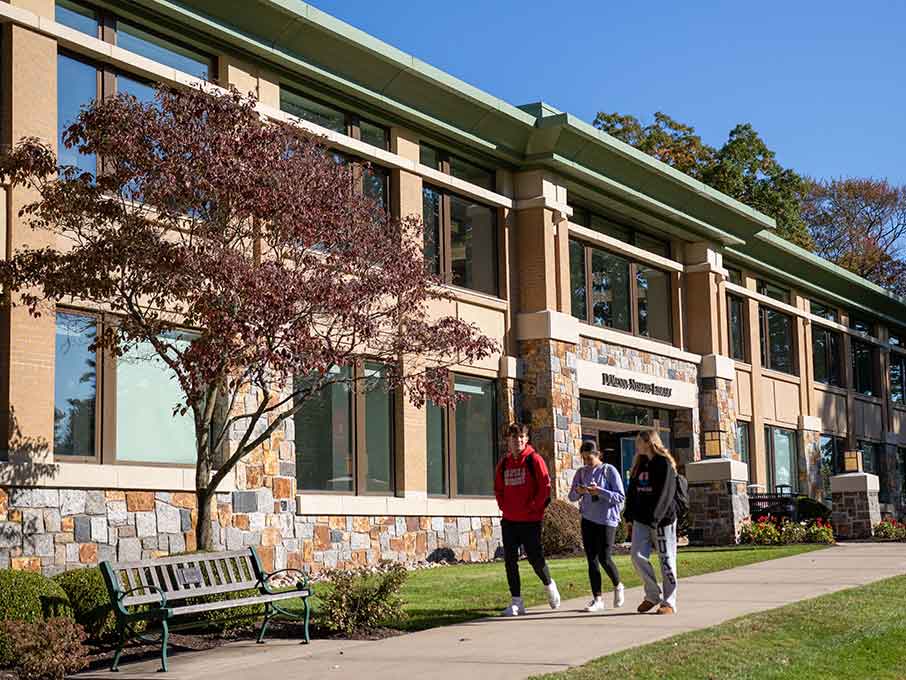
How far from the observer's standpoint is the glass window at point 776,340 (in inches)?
1357

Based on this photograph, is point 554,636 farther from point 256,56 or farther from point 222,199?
point 256,56

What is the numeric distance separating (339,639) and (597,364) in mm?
14524

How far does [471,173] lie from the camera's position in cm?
2348

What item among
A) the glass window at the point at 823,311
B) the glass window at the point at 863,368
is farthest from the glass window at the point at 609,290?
the glass window at the point at 863,368

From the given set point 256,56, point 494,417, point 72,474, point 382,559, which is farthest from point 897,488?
point 72,474

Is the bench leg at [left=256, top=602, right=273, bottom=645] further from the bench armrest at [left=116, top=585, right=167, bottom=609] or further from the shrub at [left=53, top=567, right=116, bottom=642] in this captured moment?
the shrub at [left=53, top=567, right=116, bottom=642]

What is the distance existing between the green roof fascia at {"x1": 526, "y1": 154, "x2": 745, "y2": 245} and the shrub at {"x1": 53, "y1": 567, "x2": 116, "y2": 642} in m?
13.9

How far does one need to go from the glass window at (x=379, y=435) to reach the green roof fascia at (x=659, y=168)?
6.19 m

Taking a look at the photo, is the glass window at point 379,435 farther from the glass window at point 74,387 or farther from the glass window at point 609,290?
the glass window at point 609,290

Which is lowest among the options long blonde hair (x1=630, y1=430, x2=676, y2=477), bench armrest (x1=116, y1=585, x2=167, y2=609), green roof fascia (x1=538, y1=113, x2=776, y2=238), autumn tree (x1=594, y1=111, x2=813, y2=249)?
bench armrest (x1=116, y1=585, x2=167, y2=609)

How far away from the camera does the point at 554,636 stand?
36.6ft

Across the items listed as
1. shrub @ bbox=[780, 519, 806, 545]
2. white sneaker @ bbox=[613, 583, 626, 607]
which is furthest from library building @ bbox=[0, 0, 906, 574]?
white sneaker @ bbox=[613, 583, 626, 607]

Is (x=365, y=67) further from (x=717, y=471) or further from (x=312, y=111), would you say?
(x=717, y=471)

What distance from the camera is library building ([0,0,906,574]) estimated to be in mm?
15094
